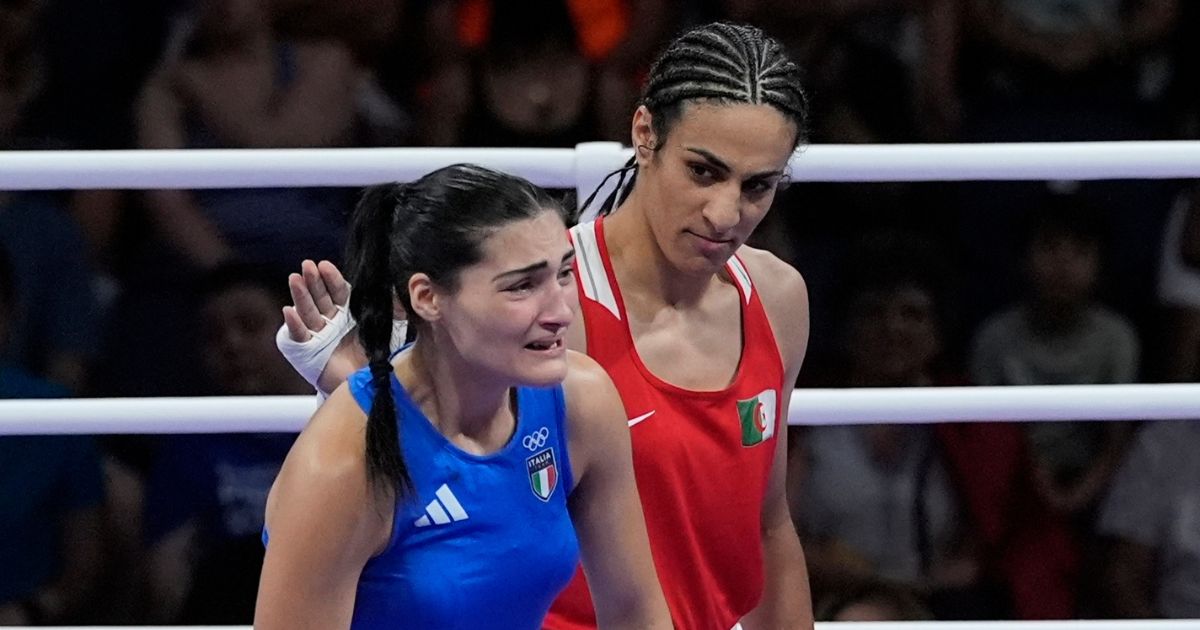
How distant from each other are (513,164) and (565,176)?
0.22 ft

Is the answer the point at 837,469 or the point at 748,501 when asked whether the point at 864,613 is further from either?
the point at 748,501

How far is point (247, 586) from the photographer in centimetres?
318

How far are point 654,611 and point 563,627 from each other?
0.60 feet

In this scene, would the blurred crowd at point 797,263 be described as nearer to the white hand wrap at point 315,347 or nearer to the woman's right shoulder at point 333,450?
the white hand wrap at point 315,347

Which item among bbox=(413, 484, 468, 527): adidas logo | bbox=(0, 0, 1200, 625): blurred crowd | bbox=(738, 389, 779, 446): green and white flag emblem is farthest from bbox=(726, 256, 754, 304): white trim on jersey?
bbox=(0, 0, 1200, 625): blurred crowd

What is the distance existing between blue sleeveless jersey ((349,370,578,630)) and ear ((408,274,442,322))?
0.25 feet

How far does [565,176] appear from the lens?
214 cm

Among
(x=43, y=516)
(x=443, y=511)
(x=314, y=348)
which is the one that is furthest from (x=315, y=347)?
(x=43, y=516)

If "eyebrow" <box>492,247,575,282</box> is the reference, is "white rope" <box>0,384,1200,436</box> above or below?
below

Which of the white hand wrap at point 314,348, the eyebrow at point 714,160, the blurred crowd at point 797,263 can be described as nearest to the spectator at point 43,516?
the blurred crowd at point 797,263

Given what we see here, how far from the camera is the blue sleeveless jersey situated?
164 cm

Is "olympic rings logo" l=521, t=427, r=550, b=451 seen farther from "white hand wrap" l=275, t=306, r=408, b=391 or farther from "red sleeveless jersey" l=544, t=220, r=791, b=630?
"white hand wrap" l=275, t=306, r=408, b=391

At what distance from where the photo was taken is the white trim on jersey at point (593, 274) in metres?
1.88

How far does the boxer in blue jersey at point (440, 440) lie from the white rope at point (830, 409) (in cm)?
50
